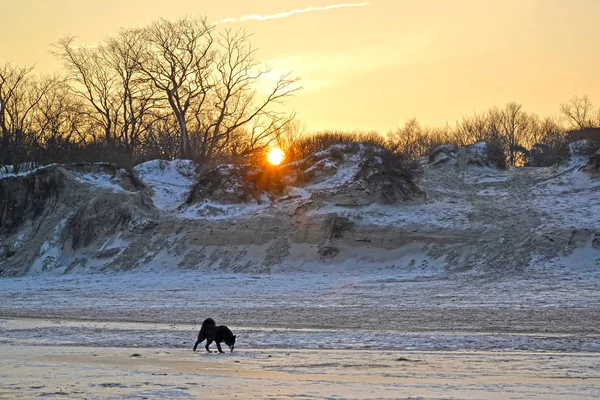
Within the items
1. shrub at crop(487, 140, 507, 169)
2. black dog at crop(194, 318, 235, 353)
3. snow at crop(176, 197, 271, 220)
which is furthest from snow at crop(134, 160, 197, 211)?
black dog at crop(194, 318, 235, 353)

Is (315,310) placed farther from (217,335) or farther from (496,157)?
(496,157)

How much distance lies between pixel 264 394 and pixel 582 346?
5968 mm

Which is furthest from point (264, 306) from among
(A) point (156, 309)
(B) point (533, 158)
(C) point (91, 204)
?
(B) point (533, 158)

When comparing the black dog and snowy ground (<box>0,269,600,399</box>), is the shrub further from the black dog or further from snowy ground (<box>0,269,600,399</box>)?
the black dog

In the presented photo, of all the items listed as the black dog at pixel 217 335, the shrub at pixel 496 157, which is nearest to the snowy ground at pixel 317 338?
the black dog at pixel 217 335

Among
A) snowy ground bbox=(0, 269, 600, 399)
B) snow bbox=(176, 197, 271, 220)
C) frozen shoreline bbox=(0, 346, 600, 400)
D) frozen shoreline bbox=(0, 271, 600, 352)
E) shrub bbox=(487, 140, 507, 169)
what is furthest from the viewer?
shrub bbox=(487, 140, 507, 169)

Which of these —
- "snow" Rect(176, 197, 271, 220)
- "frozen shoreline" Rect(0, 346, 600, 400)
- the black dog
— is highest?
"snow" Rect(176, 197, 271, 220)

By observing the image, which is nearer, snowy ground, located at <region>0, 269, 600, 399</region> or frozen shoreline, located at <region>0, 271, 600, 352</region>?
snowy ground, located at <region>0, 269, 600, 399</region>

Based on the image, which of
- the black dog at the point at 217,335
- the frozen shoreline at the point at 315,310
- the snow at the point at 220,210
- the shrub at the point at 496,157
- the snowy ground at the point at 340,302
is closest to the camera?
the snowy ground at the point at 340,302

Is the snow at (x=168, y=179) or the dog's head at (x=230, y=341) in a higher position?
the snow at (x=168, y=179)

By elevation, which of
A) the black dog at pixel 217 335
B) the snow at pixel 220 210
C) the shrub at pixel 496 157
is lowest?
the black dog at pixel 217 335

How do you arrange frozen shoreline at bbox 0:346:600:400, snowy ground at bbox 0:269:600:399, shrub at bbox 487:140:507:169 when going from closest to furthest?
frozen shoreline at bbox 0:346:600:400, snowy ground at bbox 0:269:600:399, shrub at bbox 487:140:507:169

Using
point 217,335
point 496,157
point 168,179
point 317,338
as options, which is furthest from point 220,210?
point 217,335

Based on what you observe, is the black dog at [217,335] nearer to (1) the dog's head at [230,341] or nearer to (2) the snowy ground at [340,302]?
(1) the dog's head at [230,341]
